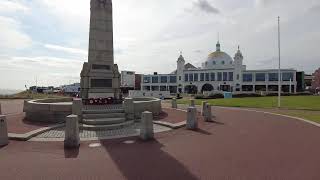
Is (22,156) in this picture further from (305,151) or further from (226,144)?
(305,151)

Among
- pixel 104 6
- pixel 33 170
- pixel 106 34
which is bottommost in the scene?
pixel 33 170

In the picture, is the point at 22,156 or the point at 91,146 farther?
the point at 91,146

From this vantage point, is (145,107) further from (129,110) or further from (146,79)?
(146,79)

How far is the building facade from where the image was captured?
294ft

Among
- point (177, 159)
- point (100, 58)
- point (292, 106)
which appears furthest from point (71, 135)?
point (292, 106)

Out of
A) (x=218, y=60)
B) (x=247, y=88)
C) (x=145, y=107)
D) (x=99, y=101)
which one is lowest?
(x=145, y=107)

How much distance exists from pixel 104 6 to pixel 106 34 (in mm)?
1968

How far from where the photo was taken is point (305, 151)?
33.3 feet

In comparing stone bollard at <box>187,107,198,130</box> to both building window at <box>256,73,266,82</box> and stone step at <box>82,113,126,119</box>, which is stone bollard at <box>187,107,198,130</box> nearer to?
stone step at <box>82,113,126,119</box>

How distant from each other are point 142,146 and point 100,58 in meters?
11.1

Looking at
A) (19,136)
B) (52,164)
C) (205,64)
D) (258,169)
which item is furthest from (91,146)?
(205,64)

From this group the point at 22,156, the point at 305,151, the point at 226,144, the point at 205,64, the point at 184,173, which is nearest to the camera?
the point at 184,173

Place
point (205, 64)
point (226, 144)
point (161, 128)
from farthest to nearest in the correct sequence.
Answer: point (205, 64) < point (161, 128) < point (226, 144)

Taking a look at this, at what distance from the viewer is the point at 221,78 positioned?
96.4 metres
